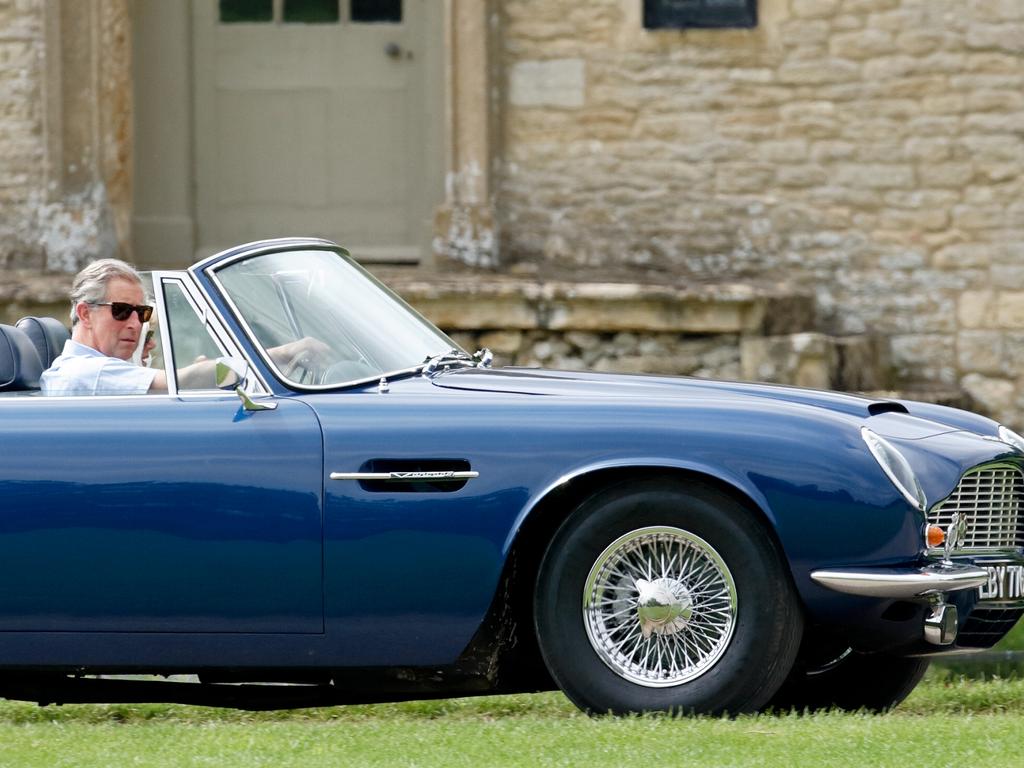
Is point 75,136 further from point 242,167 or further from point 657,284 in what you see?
point 657,284

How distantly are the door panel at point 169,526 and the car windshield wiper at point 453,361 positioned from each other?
558 mm

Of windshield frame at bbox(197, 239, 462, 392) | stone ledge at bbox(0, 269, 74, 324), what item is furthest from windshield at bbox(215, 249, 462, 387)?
stone ledge at bbox(0, 269, 74, 324)

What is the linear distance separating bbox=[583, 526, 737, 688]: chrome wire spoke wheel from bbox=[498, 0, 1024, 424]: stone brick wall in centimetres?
733

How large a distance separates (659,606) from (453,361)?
3.96 feet

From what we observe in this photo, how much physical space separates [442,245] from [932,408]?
692 cm

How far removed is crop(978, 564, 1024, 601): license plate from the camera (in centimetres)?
515

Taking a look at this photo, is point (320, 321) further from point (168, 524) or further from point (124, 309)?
point (168, 524)

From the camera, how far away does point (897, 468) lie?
198 inches

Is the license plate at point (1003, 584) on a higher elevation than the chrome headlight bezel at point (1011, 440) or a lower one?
lower

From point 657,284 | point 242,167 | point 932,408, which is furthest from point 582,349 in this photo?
point 932,408

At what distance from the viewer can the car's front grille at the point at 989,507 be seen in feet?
16.9

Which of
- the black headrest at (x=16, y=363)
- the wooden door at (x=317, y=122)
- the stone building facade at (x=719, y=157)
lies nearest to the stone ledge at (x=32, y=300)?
the stone building facade at (x=719, y=157)

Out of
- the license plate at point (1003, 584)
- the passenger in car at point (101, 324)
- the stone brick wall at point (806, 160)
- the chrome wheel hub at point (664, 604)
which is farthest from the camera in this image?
the stone brick wall at point (806, 160)

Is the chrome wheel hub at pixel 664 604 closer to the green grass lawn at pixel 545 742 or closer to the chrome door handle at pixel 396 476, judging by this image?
the green grass lawn at pixel 545 742
